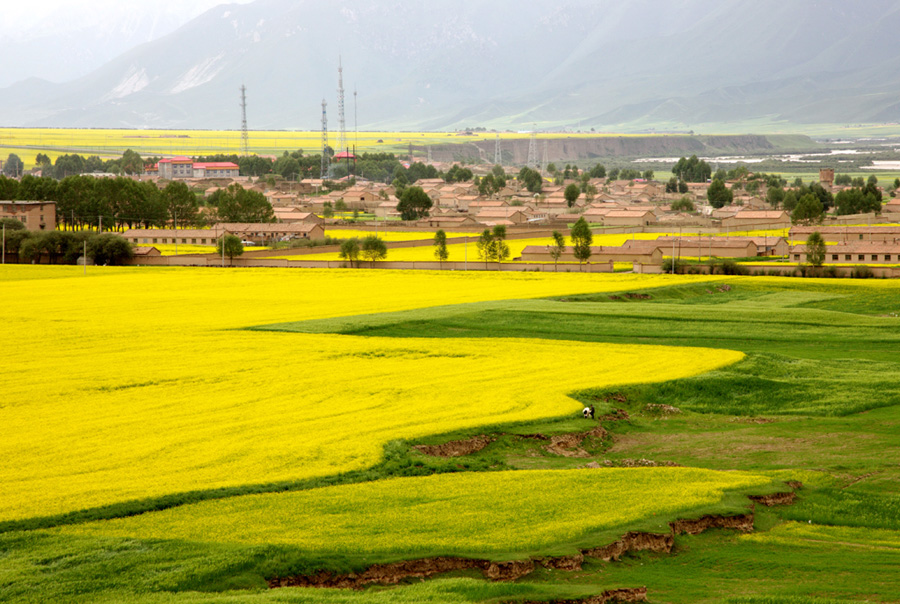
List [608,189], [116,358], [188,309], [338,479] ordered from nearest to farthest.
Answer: [338,479]
[116,358]
[188,309]
[608,189]

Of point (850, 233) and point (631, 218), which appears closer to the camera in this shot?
point (850, 233)

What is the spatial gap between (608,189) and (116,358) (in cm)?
12639

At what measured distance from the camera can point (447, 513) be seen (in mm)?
17531

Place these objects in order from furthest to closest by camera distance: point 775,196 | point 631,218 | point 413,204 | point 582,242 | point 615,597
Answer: point 775,196 < point 413,204 < point 631,218 < point 582,242 < point 615,597

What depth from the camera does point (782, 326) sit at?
40.2 meters

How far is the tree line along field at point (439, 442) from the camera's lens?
50.9 feet

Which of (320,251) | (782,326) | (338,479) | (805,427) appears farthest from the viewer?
(320,251)

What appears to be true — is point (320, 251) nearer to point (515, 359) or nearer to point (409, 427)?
point (515, 359)

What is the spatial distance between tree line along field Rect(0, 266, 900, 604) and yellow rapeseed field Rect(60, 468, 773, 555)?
2.5 inches

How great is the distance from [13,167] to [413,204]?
306 ft

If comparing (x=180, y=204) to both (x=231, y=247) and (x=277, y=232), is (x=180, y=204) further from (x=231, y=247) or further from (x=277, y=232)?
(x=231, y=247)

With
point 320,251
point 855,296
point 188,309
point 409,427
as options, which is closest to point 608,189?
point 320,251

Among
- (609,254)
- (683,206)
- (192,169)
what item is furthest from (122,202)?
(192,169)

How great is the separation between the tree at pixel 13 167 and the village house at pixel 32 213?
88325mm
